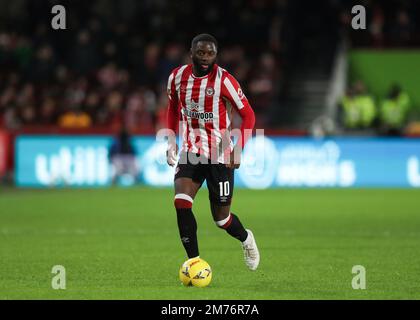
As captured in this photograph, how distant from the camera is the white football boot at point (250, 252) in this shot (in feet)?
32.6

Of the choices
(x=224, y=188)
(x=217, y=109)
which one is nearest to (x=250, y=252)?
(x=224, y=188)

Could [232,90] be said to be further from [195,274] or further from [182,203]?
[195,274]

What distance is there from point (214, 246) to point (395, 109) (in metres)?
13.2

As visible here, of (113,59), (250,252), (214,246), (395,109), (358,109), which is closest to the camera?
(250,252)

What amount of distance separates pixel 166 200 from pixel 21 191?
4.02 metres

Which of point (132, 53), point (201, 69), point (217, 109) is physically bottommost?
point (217, 109)

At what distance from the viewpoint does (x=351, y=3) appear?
2778cm

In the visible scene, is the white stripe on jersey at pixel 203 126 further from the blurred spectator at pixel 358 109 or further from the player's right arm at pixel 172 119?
the blurred spectator at pixel 358 109

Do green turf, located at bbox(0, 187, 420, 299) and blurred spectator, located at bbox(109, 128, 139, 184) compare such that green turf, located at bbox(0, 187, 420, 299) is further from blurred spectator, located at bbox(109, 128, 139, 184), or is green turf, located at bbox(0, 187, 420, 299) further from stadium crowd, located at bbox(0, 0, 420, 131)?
stadium crowd, located at bbox(0, 0, 420, 131)

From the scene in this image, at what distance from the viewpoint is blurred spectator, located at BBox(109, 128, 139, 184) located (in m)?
23.1

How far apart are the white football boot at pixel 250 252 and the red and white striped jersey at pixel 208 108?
900mm

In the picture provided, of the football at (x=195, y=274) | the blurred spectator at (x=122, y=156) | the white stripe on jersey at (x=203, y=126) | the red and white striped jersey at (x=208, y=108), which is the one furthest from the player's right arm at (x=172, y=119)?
the blurred spectator at (x=122, y=156)

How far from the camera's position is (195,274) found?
9.08 m

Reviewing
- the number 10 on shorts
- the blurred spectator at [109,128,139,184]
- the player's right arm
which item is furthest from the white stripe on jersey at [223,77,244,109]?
the blurred spectator at [109,128,139,184]
